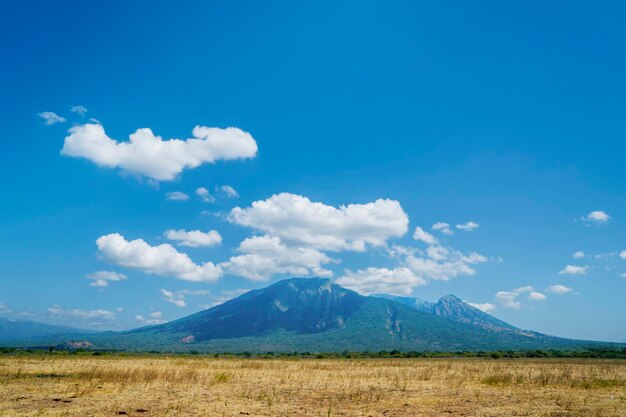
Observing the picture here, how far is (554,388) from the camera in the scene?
26938 mm

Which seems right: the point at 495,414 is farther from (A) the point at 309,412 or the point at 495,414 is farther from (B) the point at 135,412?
(B) the point at 135,412

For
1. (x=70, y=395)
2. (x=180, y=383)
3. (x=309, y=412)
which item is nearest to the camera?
(x=309, y=412)

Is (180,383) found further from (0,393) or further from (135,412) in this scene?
(135,412)

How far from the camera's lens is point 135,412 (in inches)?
709

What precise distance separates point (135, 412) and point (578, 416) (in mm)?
17830

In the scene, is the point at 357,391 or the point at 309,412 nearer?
the point at 309,412

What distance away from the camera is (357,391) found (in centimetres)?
2581

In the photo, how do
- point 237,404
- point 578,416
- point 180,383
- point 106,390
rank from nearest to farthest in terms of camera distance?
point 578,416, point 237,404, point 106,390, point 180,383

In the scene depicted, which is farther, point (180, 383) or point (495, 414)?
point (180, 383)

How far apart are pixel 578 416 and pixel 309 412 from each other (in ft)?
35.3

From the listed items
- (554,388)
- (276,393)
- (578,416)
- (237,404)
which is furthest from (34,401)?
(554,388)

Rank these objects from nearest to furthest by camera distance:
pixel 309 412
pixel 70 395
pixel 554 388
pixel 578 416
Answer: pixel 578 416 → pixel 309 412 → pixel 70 395 → pixel 554 388

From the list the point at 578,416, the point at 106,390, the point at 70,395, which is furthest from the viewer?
the point at 106,390

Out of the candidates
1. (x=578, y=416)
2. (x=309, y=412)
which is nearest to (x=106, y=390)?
(x=309, y=412)
